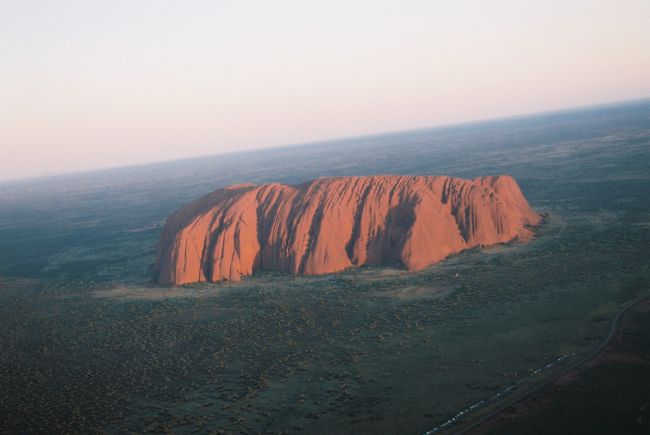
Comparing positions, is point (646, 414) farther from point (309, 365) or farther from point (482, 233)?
point (482, 233)

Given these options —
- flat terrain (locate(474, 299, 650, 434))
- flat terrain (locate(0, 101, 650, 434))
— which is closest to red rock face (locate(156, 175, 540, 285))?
flat terrain (locate(0, 101, 650, 434))

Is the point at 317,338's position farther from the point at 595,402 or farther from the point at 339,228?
the point at 339,228

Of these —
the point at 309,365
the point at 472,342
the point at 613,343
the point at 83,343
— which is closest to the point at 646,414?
the point at 613,343

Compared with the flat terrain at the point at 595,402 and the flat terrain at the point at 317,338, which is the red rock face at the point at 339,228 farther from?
the flat terrain at the point at 595,402

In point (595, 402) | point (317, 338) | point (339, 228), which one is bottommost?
point (595, 402)

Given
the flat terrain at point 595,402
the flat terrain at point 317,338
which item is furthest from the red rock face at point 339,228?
the flat terrain at point 595,402

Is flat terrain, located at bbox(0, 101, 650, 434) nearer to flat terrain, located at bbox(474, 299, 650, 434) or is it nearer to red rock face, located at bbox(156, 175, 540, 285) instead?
flat terrain, located at bbox(474, 299, 650, 434)

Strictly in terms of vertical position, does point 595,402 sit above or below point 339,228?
below

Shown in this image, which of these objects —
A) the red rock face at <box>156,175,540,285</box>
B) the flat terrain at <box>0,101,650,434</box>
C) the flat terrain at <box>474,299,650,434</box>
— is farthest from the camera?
the red rock face at <box>156,175,540,285</box>

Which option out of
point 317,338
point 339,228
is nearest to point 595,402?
point 317,338

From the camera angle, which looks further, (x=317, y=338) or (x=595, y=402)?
(x=317, y=338)
